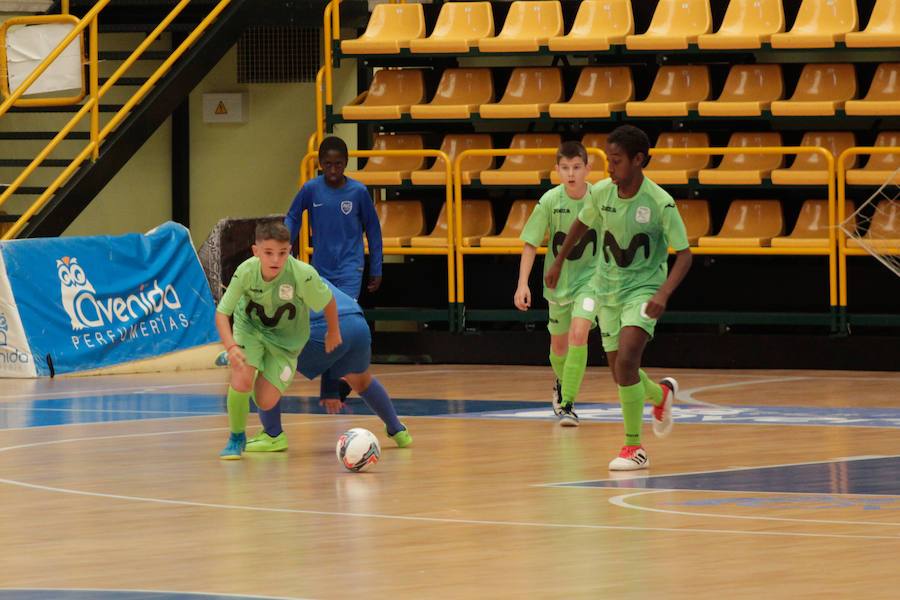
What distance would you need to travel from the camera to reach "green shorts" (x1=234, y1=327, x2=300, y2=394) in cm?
1098

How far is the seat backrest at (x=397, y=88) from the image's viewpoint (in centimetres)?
1950

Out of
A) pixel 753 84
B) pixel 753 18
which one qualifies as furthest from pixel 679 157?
pixel 753 18

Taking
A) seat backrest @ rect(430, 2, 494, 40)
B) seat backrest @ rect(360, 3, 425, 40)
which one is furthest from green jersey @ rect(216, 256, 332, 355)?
seat backrest @ rect(360, 3, 425, 40)

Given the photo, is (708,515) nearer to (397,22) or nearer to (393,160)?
(393,160)

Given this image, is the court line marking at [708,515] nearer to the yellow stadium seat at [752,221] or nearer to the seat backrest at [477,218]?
the yellow stadium seat at [752,221]

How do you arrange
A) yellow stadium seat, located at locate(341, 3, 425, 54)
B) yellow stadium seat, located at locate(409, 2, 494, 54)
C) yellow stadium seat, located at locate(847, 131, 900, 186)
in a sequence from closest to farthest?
yellow stadium seat, located at locate(847, 131, 900, 186), yellow stadium seat, located at locate(409, 2, 494, 54), yellow stadium seat, located at locate(341, 3, 425, 54)

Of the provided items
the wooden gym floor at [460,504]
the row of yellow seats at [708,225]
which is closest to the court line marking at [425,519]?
the wooden gym floor at [460,504]

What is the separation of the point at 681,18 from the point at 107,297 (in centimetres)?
595

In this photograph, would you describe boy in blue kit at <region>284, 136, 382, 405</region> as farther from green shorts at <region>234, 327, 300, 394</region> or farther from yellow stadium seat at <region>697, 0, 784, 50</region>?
yellow stadium seat at <region>697, 0, 784, 50</region>

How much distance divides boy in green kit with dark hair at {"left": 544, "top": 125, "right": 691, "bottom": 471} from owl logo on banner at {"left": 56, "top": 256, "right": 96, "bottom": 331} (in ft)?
23.8

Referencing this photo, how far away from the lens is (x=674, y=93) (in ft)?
60.3

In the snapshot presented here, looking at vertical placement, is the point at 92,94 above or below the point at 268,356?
above

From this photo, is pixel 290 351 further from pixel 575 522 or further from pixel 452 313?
pixel 452 313

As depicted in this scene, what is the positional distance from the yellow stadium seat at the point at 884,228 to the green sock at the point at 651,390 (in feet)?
20.3
